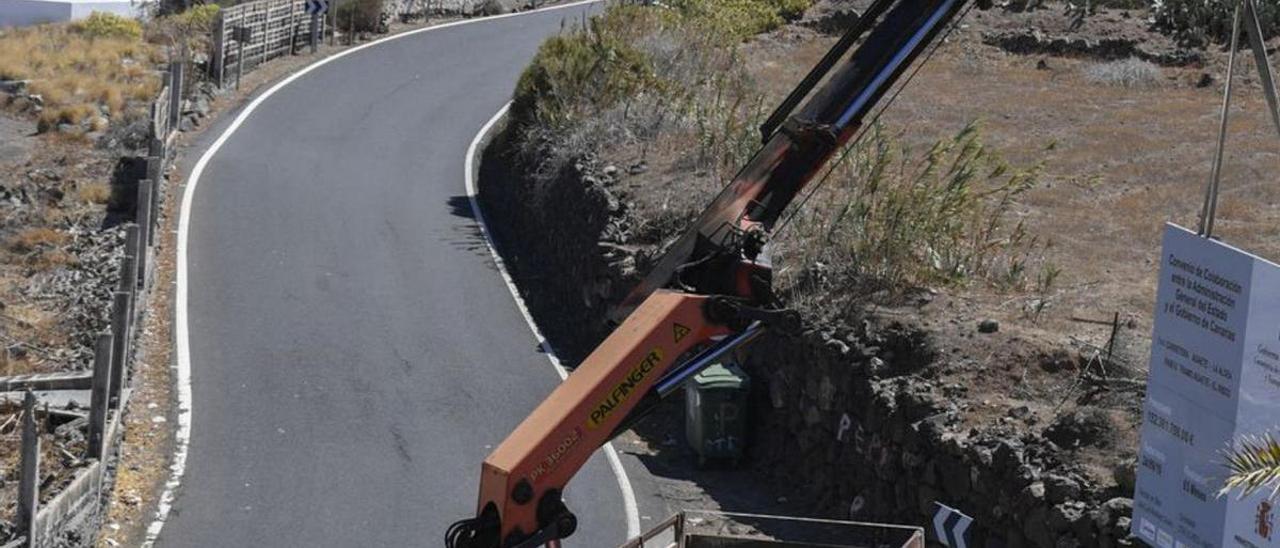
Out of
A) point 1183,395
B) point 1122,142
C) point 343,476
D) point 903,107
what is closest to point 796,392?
point 343,476

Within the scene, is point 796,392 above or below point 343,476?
above

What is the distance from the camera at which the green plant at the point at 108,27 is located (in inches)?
1711

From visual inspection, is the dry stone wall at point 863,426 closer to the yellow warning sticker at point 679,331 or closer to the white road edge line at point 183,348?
the white road edge line at point 183,348

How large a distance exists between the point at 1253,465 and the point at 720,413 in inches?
380

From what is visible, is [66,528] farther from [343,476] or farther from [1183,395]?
[1183,395]

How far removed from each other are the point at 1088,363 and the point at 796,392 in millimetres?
4126

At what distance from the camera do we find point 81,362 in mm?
20719

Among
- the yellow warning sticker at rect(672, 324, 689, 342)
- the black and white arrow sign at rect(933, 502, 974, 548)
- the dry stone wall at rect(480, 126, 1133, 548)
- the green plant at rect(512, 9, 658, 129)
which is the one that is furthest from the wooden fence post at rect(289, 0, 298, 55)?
the yellow warning sticker at rect(672, 324, 689, 342)

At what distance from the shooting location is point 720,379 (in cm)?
1959

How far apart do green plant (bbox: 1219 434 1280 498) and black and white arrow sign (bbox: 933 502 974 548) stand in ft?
9.99

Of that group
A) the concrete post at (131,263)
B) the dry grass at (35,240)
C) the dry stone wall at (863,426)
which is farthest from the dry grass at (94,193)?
the concrete post at (131,263)

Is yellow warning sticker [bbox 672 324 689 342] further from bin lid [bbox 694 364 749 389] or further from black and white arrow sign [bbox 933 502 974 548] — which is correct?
bin lid [bbox 694 364 749 389]

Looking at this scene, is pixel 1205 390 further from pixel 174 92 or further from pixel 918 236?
pixel 174 92

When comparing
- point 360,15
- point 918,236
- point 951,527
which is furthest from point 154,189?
point 360,15
